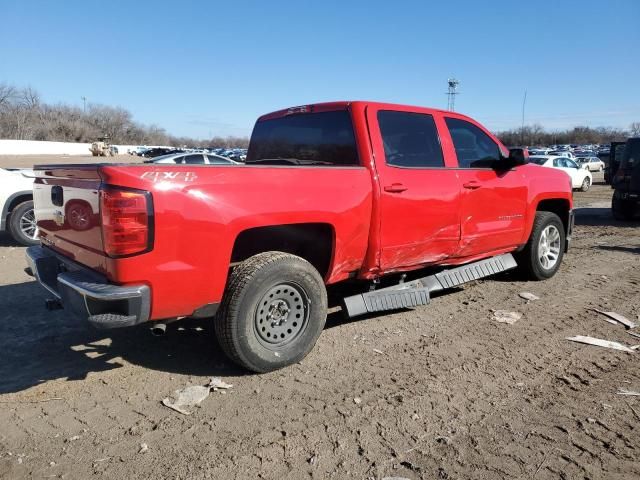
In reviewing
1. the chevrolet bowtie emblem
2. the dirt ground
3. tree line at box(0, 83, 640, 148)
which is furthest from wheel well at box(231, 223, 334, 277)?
tree line at box(0, 83, 640, 148)

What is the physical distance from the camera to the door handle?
4.13m

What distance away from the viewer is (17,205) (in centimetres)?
816

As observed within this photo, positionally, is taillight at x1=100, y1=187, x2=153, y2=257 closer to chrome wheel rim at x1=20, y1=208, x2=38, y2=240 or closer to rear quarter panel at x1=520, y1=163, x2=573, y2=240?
rear quarter panel at x1=520, y1=163, x2=573, y2=240

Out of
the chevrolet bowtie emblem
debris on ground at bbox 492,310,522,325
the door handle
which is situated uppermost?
the door handle

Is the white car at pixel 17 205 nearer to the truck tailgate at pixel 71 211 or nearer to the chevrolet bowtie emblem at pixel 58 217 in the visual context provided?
the truck tailgate at pixel 71 211

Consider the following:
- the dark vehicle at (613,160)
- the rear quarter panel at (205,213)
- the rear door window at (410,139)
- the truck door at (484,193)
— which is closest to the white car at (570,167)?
the dark vehicle at (613,160)

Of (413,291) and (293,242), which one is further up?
(293,242)

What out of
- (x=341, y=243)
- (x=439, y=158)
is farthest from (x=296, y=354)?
(x=439, y=158)

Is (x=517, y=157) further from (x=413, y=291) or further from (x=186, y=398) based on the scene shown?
(x=186, y=398)

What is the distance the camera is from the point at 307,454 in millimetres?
2689

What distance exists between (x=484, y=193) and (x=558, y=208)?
6.83 feet

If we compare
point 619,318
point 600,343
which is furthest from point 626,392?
point 619,318

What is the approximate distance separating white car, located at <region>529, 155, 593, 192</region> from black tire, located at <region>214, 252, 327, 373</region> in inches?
704

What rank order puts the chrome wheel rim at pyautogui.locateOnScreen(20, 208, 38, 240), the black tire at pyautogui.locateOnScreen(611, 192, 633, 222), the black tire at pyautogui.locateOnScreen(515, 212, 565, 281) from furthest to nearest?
1. the black tire at pyautogui.locateOnScreen(611, 192, 633, 222)
2. the chrome wheel rim at pyautogui.locateOnScreen(20, 208, 38, 240)
3. the black tire at pyautogui.locateOnScreen(515, 212, 565, 281)
